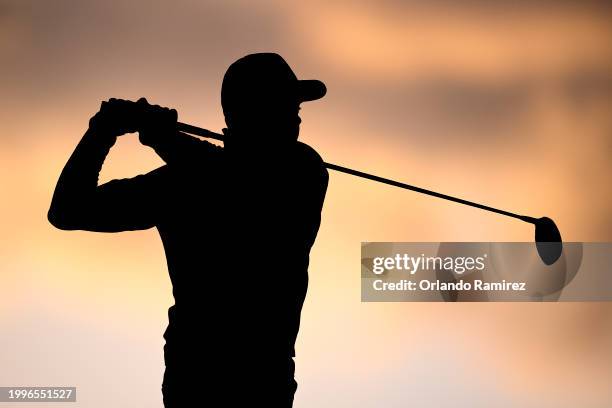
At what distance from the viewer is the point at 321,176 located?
954mm

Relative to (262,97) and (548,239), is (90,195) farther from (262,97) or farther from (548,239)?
(548,239)

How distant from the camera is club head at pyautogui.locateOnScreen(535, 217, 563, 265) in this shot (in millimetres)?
1622

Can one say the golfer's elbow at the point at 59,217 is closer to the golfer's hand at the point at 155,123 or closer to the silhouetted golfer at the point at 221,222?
the silhouetted golfer at the point at 221,222

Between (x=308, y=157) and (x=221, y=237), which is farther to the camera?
(x=308, y=157)

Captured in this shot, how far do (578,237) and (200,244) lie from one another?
2.62 metres

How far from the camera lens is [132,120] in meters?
0.77

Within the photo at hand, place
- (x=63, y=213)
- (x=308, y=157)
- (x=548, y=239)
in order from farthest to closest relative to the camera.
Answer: (x=548, y=239)
(x=308, y=157)
(x=63, y=213)

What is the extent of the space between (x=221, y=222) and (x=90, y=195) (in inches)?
6.2

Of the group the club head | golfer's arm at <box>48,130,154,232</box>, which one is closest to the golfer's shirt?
golfer's arm at <box>48,130,154,232</box>

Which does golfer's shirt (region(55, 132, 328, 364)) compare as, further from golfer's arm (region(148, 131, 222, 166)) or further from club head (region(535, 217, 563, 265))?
club head (region(535, 217, 563, 265))

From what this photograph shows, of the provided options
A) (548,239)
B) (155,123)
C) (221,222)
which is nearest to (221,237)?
(221,222)

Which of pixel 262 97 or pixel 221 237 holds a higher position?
pixel 262 97

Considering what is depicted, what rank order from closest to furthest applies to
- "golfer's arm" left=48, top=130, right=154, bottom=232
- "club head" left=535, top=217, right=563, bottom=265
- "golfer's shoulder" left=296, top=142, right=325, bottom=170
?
"golfer's arm" left=48, top=130, right=154, bottom=232, "golfer's shoulder" left=296, top=142, right=325, bottom=170, "club head" left=535, top=217, right=563, bottom=265

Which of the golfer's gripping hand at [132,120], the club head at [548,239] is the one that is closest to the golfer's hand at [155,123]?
the golfer's gripping hand at [132,120]
